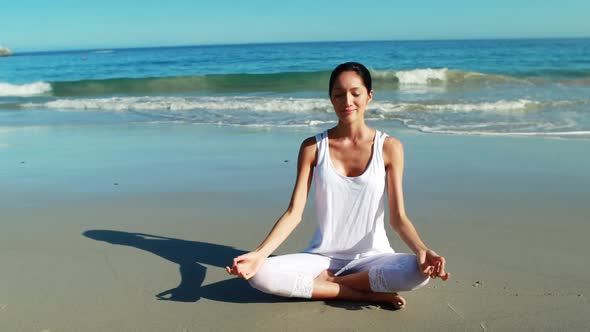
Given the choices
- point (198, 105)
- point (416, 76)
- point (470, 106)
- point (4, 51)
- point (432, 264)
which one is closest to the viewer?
point (432, 264)

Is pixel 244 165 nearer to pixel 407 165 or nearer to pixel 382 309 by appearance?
pixel 407 165

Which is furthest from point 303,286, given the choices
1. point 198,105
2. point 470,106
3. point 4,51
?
point 4,51

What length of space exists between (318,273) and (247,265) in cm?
47

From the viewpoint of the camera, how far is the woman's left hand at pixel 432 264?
2.63 metres

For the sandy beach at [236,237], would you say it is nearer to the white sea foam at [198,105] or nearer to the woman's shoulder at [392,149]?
the woman's shoulder at [392,149]

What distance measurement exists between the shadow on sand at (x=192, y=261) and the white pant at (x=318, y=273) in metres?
0.16

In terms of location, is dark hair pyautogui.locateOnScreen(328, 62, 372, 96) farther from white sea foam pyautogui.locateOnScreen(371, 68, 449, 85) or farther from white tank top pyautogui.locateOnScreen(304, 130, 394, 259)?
white sea foam pyautogui.locateOnScreen(371, 68, 449, 85)

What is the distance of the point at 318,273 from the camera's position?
3.14 m

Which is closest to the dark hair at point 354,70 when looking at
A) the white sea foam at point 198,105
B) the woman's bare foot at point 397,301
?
the woman's bare foot at point 397,301

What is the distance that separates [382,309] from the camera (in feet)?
9.78

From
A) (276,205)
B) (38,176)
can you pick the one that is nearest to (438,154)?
(276,205)

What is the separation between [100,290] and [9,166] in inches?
168

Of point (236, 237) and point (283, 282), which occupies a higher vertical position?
point (283, 282)

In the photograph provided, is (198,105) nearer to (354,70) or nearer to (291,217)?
(291,217)
